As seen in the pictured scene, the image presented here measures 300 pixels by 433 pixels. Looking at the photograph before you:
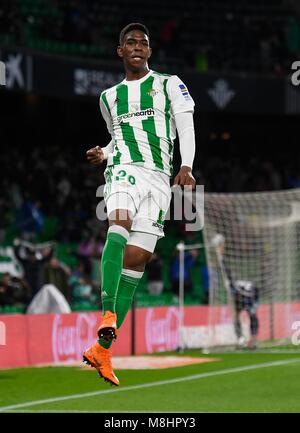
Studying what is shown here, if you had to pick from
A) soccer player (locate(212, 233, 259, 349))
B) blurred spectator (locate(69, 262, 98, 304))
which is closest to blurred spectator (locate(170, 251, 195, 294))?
blurred spectator (locate(69, 262, 98, 304))

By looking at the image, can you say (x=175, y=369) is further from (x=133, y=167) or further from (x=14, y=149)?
(x=14, y=149)

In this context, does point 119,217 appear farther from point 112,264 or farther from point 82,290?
point 82,290

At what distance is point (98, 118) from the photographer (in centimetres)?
2734

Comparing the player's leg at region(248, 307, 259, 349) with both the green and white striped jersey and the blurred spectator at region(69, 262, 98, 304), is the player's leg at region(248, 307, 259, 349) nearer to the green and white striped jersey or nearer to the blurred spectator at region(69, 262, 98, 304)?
the blurred spectator at region(69, 262, 98, 304)

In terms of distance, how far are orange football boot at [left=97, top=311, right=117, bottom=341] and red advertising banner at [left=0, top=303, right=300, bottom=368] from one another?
7226mm

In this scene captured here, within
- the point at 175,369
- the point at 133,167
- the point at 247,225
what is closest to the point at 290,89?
the point at 247,225

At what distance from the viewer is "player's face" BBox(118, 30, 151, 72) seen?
243 inches

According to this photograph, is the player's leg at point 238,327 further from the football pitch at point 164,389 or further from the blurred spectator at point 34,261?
the blurred spectator at point 34,261

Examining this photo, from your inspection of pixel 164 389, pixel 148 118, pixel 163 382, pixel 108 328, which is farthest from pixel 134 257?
pixel 163 382

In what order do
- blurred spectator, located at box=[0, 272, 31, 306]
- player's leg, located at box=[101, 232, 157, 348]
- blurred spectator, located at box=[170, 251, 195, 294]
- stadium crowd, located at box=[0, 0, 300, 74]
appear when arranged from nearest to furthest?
1. player's leg, located at box=[101, 232, 157, 348]
2. blurred spectator, located at box=[0, 272, 31, 306]
3. blurred spectator, located at box=[170, 251, 195, 294]
4. stadium crowd, located at box=[0, 0, 300, 74]

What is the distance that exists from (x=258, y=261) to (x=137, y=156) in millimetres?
12869

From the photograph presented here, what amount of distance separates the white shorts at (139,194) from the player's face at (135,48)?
650 millimetres

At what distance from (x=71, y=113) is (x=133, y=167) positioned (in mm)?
20781

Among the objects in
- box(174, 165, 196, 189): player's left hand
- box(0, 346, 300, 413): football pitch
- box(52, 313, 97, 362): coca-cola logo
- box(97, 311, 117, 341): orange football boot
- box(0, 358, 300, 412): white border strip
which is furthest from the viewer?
box(52, 313, 97, 362): coca-cola logo
